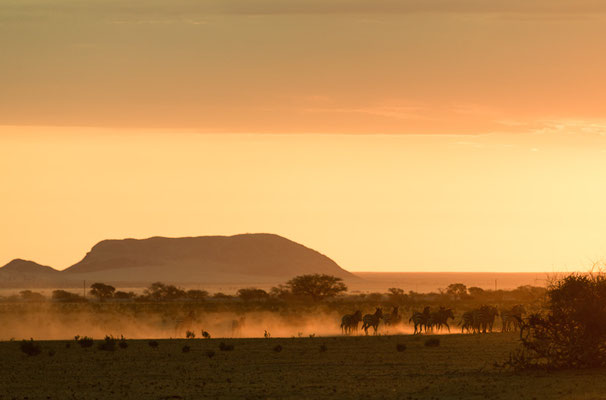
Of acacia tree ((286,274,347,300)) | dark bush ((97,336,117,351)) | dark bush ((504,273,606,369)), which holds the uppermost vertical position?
acacia tree ((286,274,347,300))

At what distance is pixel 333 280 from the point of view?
125875mm

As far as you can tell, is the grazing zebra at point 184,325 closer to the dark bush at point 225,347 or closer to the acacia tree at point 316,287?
the dark bush at point 225,347

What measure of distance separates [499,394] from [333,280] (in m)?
96.4

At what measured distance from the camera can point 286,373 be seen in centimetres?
3622

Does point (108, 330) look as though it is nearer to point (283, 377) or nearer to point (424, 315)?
point (424, 315)

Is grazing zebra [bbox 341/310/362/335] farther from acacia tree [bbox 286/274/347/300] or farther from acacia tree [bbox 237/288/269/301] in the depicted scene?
acacia tree [bbox 237/288/269/301]

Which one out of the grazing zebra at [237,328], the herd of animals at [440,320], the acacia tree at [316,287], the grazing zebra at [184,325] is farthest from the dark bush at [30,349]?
the acacia tree at [316,287]

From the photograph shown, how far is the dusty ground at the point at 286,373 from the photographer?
30.5 meters

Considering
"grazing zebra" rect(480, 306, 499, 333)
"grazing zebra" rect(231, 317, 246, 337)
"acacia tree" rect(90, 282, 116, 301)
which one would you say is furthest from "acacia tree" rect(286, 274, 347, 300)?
"grazing zebra" rect(480, 306, 499, 333)

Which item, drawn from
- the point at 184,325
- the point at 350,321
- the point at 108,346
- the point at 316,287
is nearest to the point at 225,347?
the point at 108,346

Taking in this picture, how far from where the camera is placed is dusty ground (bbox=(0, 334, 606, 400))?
30.5m

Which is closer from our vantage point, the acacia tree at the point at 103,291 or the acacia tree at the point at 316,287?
the acacia tree at the point at 316,287

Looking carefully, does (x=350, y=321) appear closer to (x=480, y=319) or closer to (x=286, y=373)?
(x=480, y=319)

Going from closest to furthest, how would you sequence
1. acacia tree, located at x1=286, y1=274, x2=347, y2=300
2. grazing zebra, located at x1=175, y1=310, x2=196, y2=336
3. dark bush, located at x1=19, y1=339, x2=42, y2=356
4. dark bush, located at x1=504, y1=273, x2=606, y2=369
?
dark bush, located at x1=504, y1=273, x2=606, y2=369 → dark bush, located at x1=19, y1=339, x2=42, y2=356 → grazing zebra, located at x1=175, y1=310, x2=196, y2=336 → acacia tree, located at x1=286, y1=274, x2=347, y2=300
